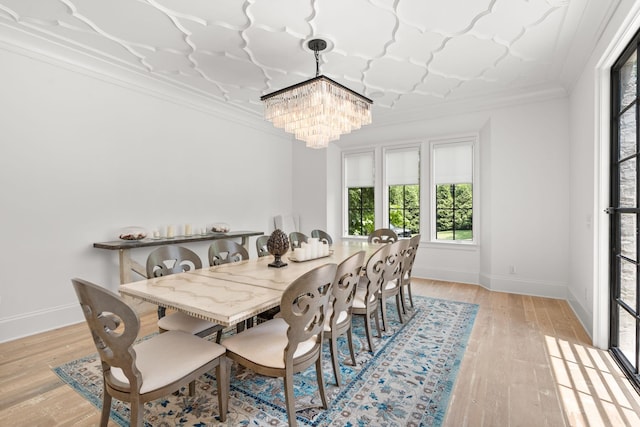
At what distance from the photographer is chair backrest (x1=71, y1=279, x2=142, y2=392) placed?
130 centimetres

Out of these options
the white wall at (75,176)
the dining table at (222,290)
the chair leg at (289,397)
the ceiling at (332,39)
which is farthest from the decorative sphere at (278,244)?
the white wall at (75,176)

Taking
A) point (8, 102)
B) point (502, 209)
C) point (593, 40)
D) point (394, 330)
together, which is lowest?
point (394, 330)

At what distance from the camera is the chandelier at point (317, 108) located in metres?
2.68

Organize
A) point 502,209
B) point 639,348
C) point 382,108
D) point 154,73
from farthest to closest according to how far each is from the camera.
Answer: point 382,108, point 502,209, point 154,73, point 639,348

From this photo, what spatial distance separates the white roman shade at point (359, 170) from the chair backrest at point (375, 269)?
3517 mm

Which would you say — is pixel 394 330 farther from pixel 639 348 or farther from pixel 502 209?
pixel 502 209

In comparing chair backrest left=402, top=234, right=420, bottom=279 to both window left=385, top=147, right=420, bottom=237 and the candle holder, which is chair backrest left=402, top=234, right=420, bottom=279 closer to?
the candle holder

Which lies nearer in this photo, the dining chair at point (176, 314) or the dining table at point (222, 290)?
the dining table at point (222, 290)

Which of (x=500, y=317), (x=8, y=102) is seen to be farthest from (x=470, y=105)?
(x=8, y=102)

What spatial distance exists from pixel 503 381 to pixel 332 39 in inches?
122

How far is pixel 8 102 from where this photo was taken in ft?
9.43

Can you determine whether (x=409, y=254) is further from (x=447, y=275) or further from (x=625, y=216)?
(x=447, y=275)

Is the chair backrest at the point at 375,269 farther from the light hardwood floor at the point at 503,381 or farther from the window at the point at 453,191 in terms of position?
the window at the point at 453,191

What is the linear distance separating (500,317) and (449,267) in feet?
5.99
